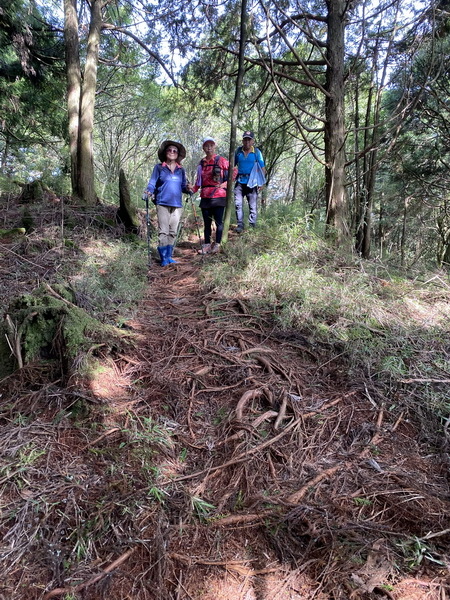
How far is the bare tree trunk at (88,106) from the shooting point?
7.23m

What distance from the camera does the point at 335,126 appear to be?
5570mm

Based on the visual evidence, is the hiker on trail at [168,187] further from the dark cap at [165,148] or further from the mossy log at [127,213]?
the mossy log at [127,213]

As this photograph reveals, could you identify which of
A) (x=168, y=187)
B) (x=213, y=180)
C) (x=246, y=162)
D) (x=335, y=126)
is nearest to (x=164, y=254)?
(x=168, y=187)

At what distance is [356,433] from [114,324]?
2469mm

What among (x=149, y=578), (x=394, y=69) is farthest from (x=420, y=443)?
(x=394, y=69)

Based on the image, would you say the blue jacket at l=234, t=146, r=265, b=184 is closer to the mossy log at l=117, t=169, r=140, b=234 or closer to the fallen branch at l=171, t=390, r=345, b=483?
the mossy log at l=117, t=169, r=140, b=234

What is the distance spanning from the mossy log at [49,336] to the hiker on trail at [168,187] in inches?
121

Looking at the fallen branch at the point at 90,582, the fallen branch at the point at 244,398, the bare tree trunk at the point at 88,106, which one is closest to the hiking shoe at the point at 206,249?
the bare tree trunk at the point at 88,106

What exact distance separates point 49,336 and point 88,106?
6.62 metres

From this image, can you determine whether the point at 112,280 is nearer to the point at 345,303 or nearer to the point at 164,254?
the point at 164,254

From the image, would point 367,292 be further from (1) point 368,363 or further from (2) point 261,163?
(2) point 261,163

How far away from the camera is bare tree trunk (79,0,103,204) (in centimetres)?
723

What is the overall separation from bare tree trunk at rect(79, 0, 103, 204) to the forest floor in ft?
18.9

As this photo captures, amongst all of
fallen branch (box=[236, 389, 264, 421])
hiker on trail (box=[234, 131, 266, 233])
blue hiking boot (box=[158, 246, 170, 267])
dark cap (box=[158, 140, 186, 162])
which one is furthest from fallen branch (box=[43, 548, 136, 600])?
hiker on trail (box=[234, 131, 266, 233])
